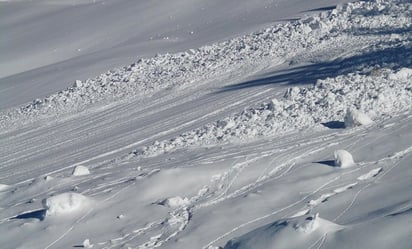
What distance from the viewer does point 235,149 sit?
10.6 meters

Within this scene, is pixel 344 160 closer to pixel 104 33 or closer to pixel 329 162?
pixel 329 162

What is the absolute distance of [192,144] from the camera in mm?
11562

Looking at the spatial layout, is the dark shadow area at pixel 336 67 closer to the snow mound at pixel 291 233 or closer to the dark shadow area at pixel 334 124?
the dark shadow area at pixel 334 124

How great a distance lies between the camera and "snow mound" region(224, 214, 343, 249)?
6754 millimetres

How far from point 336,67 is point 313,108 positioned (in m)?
2.61

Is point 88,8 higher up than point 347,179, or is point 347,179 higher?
point 88,8

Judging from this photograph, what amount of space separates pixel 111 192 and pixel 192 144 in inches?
90.6

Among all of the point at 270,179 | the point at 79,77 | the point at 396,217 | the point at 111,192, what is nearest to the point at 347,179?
the point at 270,179

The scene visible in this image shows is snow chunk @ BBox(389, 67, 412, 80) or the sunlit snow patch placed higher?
snow chunk @ BBox(389, 67, 412, 80)

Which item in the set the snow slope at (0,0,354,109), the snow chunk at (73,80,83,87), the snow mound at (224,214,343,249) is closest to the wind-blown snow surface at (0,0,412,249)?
the snow mound at (224,214,343,249)

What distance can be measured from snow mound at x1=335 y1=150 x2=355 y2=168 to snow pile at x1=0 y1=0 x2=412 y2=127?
691cm

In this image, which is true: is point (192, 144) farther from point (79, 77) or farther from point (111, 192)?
point (79, 77)

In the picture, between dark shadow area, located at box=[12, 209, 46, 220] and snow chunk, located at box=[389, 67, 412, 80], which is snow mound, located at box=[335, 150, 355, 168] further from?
dark shadow area, located at box=[12, 209, 46, 220]

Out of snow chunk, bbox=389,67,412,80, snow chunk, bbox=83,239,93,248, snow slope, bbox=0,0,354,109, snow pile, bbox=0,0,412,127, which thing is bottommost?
snow chunk, bbox=83,239,93,248
